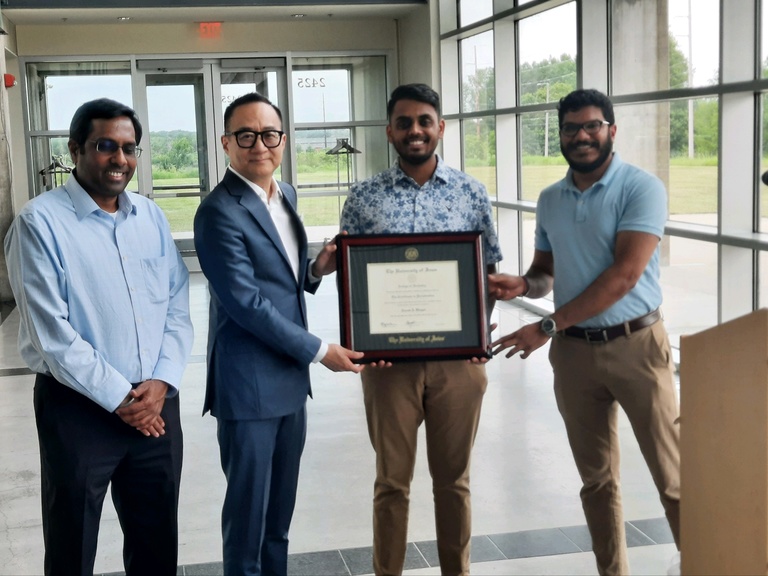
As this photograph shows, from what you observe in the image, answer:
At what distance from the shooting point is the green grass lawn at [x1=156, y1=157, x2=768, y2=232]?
260 inches

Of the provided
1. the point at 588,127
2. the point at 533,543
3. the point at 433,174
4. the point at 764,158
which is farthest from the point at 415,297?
the point at 764,158

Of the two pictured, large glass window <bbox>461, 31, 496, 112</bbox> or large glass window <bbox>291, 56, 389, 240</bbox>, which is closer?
large glass window <bbox>461, 31, 496, 112</bbox>

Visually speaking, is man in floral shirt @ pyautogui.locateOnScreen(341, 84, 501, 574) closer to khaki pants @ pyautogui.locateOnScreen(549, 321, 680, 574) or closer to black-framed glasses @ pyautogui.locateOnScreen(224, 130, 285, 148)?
khaki pants @ pyautogui.locateOnScreen(549, 321, 680, 574)

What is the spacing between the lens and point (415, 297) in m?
2.91

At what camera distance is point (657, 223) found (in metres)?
2.85

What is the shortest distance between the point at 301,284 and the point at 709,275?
4.80m

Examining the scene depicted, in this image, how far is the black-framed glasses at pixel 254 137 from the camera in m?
2.68

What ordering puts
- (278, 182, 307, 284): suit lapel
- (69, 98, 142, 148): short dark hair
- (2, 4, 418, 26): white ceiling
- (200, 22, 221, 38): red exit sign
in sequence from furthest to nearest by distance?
1. (200, 22, 221, 38): red exit sign
2. (2, 4, 418, 26): white ceiling
3. (278, 182, 307, 284): suit lapel
4. (69, 98, 142, 148): short dark hair

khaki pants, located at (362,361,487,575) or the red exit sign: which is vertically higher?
the red exit sign

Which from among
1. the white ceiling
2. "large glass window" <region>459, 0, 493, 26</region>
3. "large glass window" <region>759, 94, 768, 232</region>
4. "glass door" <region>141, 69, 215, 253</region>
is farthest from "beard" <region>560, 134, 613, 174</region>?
"glass door" <region>141, 69, 215, 253</region>

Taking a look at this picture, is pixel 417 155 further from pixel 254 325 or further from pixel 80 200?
pixel 80 200

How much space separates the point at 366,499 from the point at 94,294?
2.12 metres

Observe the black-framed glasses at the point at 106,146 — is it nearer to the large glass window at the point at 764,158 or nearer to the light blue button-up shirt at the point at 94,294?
the light blue button-up shirt at the point at 94,294

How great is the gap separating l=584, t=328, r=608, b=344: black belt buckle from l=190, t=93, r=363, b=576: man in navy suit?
0.74 meters
